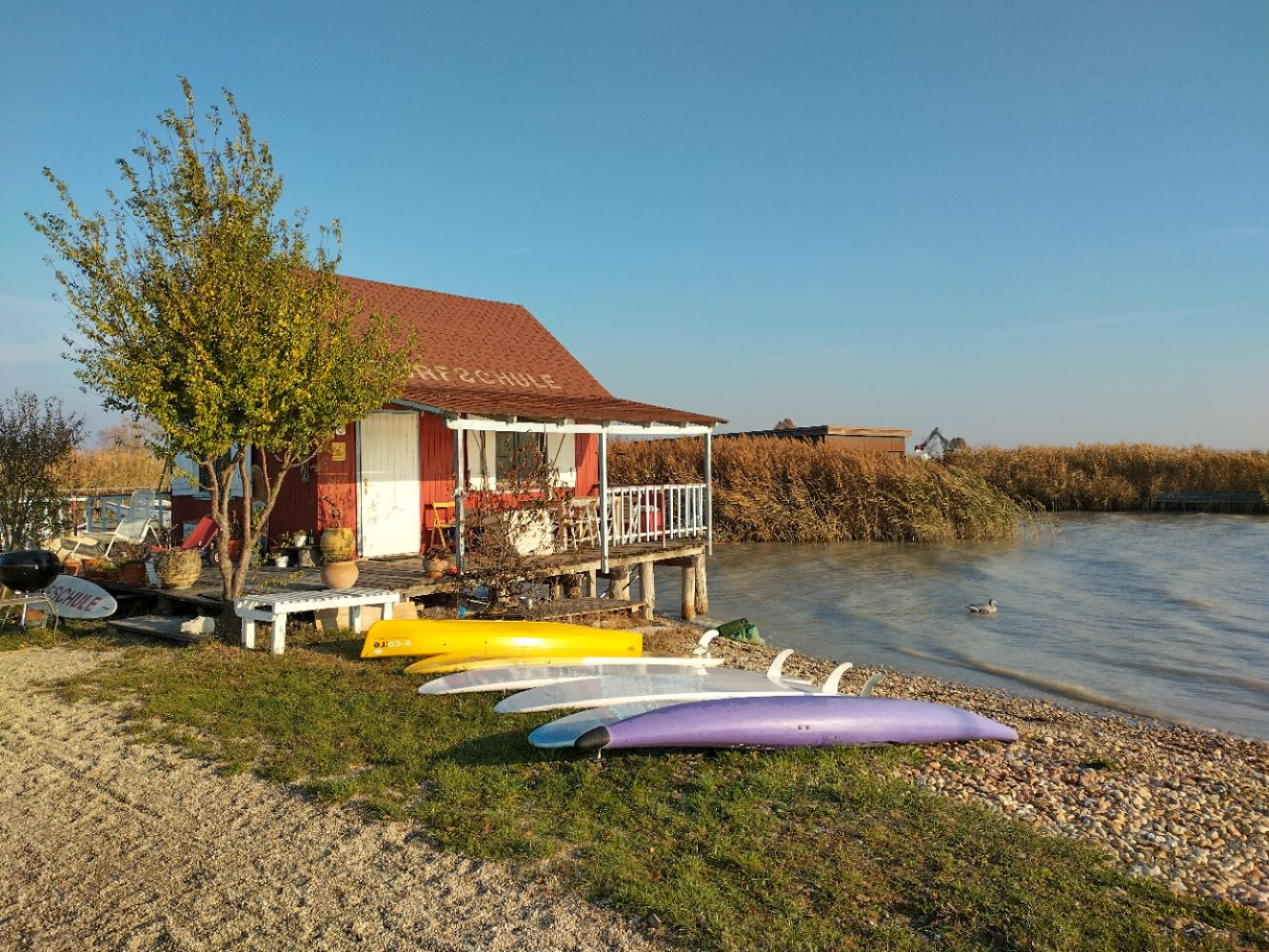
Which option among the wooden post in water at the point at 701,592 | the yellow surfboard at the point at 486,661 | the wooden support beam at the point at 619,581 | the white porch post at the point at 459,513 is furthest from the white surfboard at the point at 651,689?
the wooden post in water at the point at 701,592

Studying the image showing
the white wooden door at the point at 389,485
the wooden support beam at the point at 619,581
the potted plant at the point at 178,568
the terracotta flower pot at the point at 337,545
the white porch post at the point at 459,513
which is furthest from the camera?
the wooden support beam at the point at 619,581

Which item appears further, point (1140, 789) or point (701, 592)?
point (701, 592)

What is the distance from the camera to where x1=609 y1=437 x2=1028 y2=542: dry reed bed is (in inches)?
1153

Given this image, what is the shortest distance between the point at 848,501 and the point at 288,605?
23.0 metres

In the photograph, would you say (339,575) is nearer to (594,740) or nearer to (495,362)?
(594,740)

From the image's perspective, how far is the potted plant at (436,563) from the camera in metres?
11.8

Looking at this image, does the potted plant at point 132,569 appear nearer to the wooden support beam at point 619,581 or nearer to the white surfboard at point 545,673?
the white surfboard at point 545,673

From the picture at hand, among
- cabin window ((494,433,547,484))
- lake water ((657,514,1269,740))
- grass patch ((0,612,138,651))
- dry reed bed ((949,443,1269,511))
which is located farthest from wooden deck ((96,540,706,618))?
dry reed bed ((949,443,1269,511))

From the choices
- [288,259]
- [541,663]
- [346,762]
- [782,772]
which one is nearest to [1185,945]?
[782,772]

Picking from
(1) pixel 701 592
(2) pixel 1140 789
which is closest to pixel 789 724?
(2) pixel 1140 789

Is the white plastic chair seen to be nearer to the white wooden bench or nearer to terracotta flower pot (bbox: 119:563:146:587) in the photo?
terracotta flower pot (bbox: 119:563:146:587)

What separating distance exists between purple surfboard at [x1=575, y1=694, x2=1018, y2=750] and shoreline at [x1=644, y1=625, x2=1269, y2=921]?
0.69 feet

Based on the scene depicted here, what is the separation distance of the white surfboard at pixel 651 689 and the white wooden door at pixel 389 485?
22.8 feet

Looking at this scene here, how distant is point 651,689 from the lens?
304 inches
